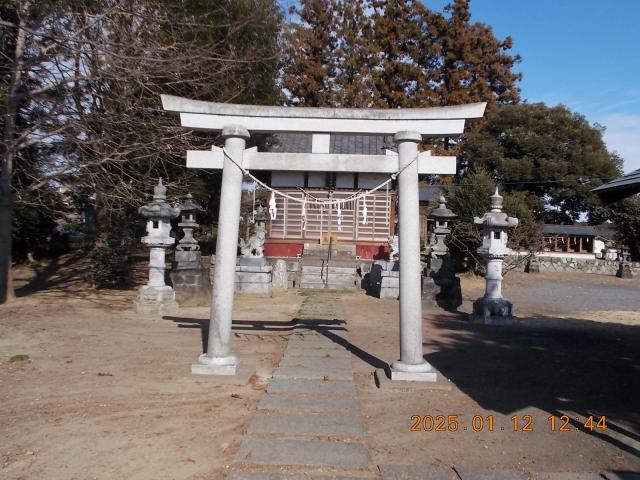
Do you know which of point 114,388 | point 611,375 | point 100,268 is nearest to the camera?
point 114,388

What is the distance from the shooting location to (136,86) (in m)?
11.5

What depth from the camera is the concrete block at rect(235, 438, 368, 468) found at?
339 centimetres

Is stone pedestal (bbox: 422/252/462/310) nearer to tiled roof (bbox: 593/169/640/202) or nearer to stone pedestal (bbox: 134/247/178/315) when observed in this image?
stone pedestal (bbox: 134/247/178/315)

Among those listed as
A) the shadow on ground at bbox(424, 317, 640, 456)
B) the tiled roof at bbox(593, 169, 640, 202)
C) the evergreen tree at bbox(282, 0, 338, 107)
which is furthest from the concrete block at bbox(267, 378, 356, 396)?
the evergreen tree at bbox(282, 0, 338, 107)

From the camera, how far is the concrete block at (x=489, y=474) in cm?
325

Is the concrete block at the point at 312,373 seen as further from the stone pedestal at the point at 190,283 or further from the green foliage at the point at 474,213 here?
the green foliage at the point at 474,213

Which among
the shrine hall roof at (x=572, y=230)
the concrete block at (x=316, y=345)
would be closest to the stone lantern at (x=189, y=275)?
the concrete block at (x=316, y=345)

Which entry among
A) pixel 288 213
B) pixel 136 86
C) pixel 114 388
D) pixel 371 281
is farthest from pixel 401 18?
pixel 114 388

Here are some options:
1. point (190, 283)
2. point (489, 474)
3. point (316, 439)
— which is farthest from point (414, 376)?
point (190, 283)

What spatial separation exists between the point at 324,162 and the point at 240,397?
281 centimetres

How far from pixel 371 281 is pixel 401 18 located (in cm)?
2098

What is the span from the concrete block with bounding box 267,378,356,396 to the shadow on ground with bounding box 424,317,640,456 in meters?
1.33

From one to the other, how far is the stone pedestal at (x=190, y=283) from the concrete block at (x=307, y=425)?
842 centimetres

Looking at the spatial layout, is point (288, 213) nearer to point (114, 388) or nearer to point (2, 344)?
point (2, 344)
